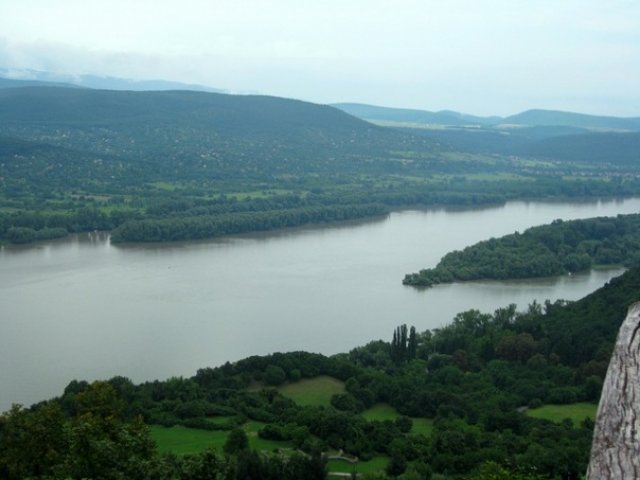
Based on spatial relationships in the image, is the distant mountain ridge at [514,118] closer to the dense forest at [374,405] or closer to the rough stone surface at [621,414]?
the dense forest at [374,405]

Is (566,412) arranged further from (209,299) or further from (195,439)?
(209,299)

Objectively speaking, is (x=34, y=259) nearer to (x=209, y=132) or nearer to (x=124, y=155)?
(x=124, y=155)

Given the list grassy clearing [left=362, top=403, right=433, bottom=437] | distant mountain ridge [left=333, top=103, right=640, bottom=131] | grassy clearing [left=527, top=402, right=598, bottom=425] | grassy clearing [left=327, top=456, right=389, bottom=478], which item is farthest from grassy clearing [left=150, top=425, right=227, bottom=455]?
distant mountain ridge [left=333, top=103, right=640, bottom=131]

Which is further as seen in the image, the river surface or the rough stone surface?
the river surface

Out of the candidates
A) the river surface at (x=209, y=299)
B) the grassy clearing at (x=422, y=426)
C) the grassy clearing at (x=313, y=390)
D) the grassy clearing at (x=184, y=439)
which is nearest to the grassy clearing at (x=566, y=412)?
the grassy clearing at (x=422, y=426)

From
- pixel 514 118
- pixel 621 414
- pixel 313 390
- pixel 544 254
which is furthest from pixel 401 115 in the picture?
pixel 621 414

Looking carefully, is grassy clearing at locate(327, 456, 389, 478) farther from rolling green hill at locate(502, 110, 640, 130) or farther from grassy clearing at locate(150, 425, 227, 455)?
rolling green hill at locate(502, 110, 640, 130)
